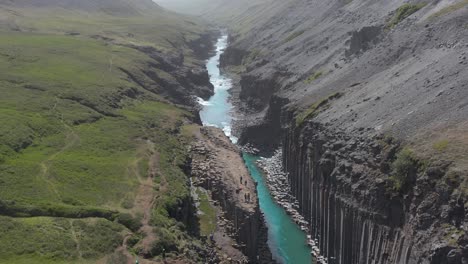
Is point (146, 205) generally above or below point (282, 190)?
below

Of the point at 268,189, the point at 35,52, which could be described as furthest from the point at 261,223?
the point at 35,52

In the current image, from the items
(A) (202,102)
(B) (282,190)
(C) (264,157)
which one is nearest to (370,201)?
(B) (282,190)

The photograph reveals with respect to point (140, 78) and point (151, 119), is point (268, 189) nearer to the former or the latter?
point (151, 119)

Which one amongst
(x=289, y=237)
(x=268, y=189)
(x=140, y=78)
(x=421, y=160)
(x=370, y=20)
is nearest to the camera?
(x=421, y=160)

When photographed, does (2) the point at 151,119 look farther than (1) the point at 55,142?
Yes

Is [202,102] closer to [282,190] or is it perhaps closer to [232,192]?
[282,190]

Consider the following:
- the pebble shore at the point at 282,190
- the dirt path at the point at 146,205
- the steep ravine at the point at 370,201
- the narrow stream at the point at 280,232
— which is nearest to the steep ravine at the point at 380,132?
the steep ravine at the point at 370,201
